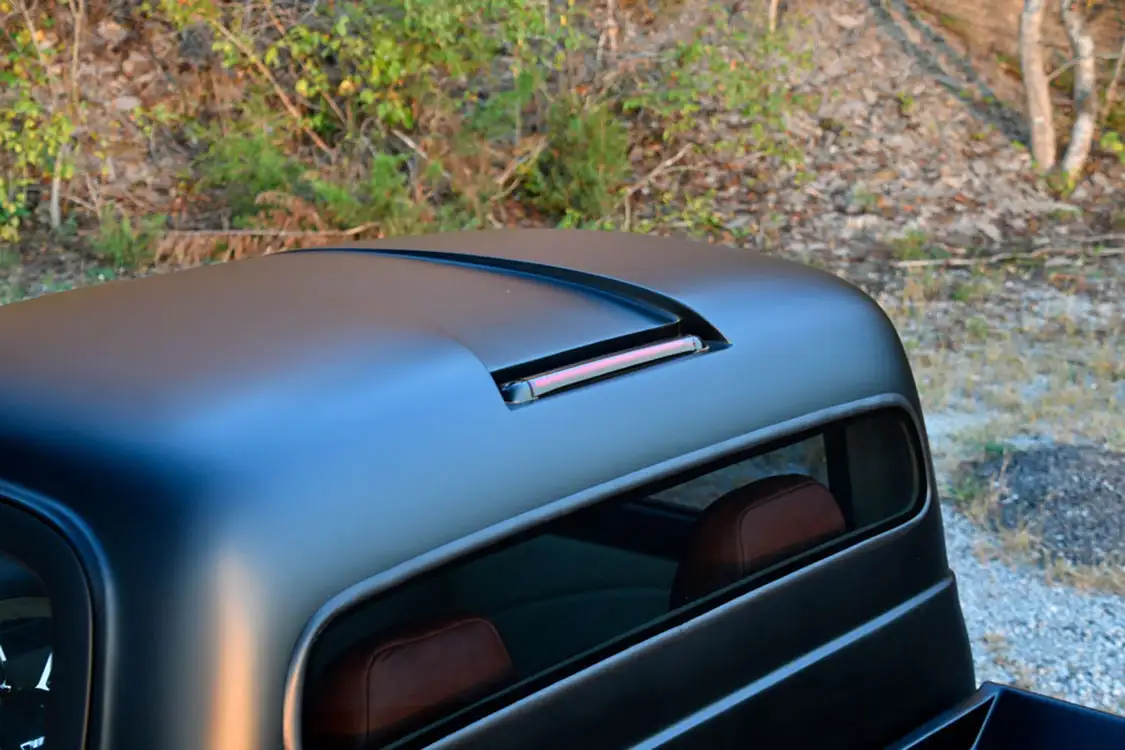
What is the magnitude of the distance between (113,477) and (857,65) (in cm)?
1175

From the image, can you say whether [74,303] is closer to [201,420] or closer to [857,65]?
[201,420]

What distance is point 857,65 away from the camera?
12.3 meters

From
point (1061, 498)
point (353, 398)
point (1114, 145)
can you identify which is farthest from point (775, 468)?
point (1114, 145)

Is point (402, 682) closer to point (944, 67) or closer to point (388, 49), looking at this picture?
point (388, 49)

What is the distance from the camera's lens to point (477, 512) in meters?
1.76

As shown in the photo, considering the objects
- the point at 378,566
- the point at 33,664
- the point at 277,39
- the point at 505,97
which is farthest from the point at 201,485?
the point at 277,39

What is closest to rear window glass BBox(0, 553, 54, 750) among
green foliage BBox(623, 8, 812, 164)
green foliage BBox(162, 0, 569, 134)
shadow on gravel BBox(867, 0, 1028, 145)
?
green foliage BBox(162, 0, 569, 134)

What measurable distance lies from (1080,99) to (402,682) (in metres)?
11.4

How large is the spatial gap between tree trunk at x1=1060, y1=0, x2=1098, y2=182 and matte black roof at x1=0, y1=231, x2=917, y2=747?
9831 millimetres

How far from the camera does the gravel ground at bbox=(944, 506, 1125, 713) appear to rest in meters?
4.39

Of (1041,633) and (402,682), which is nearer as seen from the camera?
(402,682)

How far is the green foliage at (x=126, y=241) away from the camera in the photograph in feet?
31.2

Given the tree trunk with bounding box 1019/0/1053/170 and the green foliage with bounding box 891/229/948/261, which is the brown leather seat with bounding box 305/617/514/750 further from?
the tree trunk with bounding box 1019/0/1053/170

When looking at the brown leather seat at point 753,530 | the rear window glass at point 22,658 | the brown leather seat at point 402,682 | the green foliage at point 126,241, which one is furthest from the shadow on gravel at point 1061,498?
the green foliage at point 126,241
